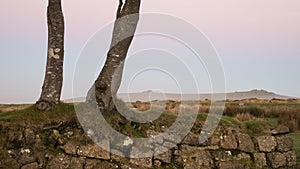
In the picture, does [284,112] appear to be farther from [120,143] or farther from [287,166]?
[120,143]

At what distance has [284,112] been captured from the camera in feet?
74.0

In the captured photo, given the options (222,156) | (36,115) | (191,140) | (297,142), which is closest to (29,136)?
(36,115)

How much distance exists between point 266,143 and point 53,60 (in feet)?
18.7

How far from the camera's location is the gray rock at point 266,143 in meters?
11.0

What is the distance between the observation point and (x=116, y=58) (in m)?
10.6

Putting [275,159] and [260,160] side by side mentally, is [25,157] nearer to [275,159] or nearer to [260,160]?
[260,160]

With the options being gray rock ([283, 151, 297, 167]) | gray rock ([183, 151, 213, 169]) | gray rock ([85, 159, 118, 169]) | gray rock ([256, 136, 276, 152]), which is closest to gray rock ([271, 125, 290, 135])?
gray rock ([256, 136, 276, 152])

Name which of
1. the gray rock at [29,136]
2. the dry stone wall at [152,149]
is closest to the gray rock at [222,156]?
the dry stone wall at [152,149]

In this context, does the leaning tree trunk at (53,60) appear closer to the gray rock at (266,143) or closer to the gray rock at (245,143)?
the gray rock at (245,143)

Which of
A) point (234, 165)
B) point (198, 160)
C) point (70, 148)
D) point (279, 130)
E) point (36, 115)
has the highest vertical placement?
point (36, 115)

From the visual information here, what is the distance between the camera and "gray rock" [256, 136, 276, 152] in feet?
36.0

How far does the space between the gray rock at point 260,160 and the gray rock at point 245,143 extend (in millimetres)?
192

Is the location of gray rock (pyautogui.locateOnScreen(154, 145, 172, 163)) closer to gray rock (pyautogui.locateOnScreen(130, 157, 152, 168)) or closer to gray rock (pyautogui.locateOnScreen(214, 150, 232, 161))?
gray rock (pyautogui.locateOnScreen(130, 157, 152, 168))

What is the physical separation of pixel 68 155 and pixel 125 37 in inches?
125
